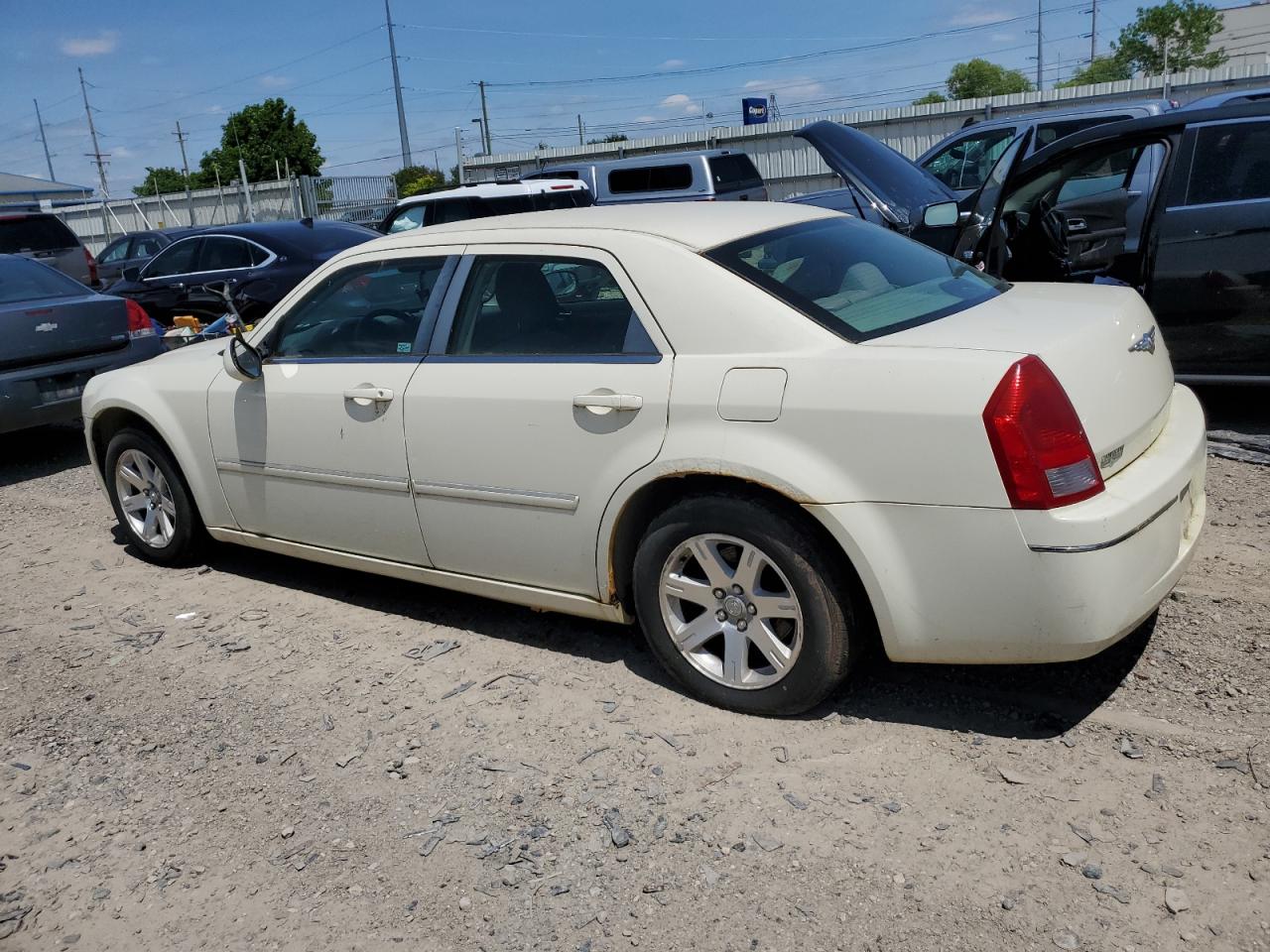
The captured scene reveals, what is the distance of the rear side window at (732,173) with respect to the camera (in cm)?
1697

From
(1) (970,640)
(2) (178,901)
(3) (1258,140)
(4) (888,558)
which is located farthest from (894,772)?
(3) (1258,140)

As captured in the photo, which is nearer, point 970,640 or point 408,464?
point 970,640

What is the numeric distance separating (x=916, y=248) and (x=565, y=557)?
181 centimetres

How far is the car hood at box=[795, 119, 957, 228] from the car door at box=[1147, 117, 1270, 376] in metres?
1.66

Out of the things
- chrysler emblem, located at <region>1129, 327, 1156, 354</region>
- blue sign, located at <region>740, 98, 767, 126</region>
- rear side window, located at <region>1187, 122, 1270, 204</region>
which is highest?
blue sign, located at <region>740, 98, 767, 126</region>

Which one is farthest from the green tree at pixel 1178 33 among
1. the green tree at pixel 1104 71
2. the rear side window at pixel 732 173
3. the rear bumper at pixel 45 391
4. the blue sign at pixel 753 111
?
the rear bumper at pixel 45 391

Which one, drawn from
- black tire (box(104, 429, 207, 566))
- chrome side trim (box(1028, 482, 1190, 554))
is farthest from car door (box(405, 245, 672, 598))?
black tire (box(104, 429, 207, 566))

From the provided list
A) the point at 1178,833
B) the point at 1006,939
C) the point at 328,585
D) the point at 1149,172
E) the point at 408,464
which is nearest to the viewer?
the point at 1006,939

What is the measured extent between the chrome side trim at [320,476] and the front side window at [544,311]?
0.57m

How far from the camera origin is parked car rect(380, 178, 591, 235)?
13125mm

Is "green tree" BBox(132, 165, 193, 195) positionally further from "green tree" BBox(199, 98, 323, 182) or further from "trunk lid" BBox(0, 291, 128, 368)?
"trunk lid" BBox(0, 291, 128, 368)

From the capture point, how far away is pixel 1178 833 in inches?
107

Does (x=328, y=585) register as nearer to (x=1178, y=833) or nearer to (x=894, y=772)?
(x=894, y=772)

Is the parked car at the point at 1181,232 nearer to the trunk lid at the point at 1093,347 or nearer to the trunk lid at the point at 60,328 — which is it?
the trunk lid at the point at 1093,347
